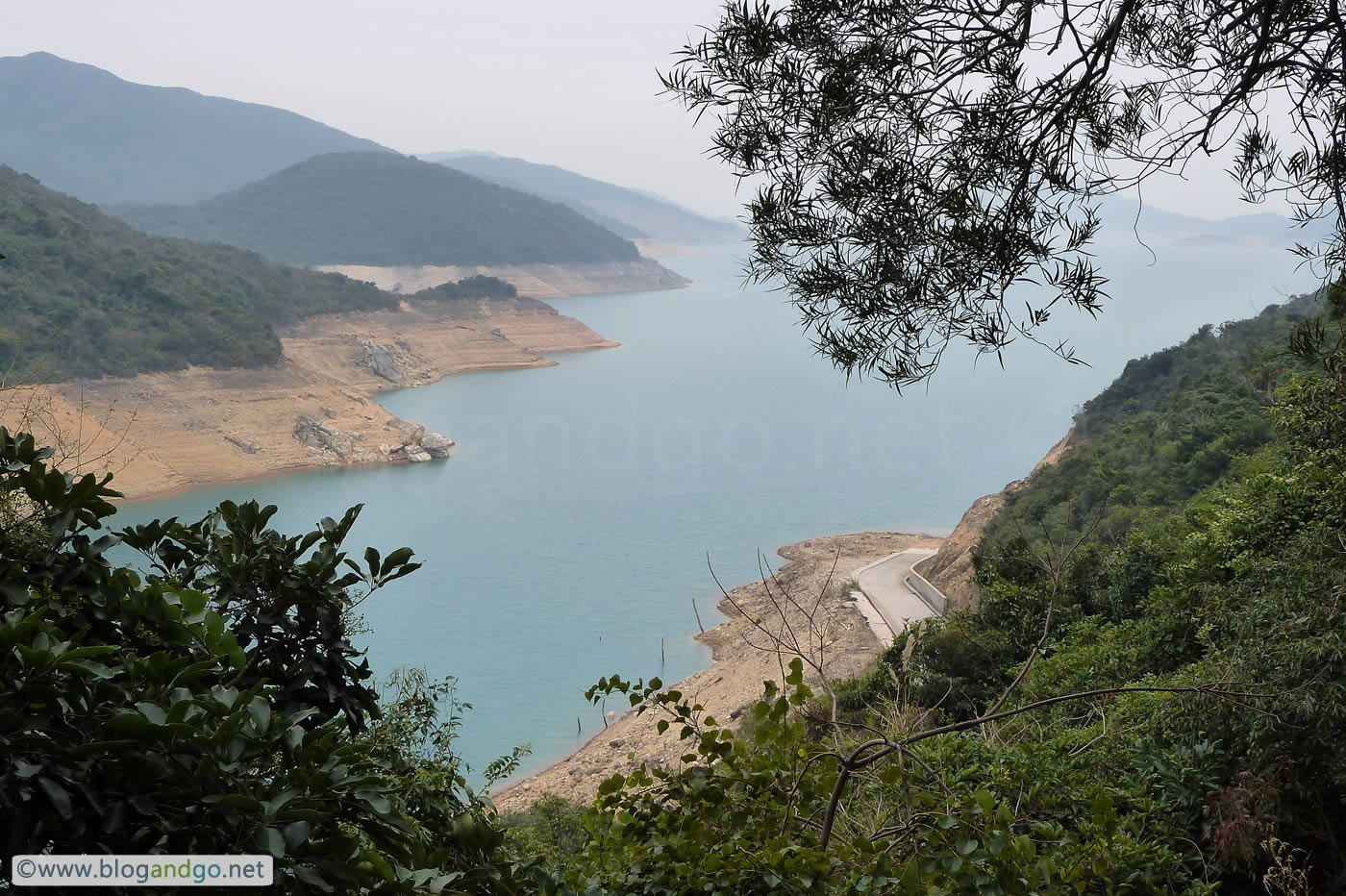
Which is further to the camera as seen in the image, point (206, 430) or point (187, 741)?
point (206, 430)

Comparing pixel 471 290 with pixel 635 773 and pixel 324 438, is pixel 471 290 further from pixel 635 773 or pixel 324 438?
pixel 635 773

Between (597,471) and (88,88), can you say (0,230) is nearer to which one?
(597,471)

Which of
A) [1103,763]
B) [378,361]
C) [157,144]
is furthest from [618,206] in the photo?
[1103,763]

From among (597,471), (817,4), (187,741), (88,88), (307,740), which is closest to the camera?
(187,741)

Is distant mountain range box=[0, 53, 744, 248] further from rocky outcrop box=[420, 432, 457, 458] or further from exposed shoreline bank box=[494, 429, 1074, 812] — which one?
exposed shoreline bank box=[494, 429, 1074, 812]

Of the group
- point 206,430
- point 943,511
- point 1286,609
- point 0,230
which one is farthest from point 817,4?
point 0,230

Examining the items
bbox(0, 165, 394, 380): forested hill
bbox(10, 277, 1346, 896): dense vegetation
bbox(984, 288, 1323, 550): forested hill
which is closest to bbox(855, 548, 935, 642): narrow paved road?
bbox(984, 288, 1323, 550): forested hill
